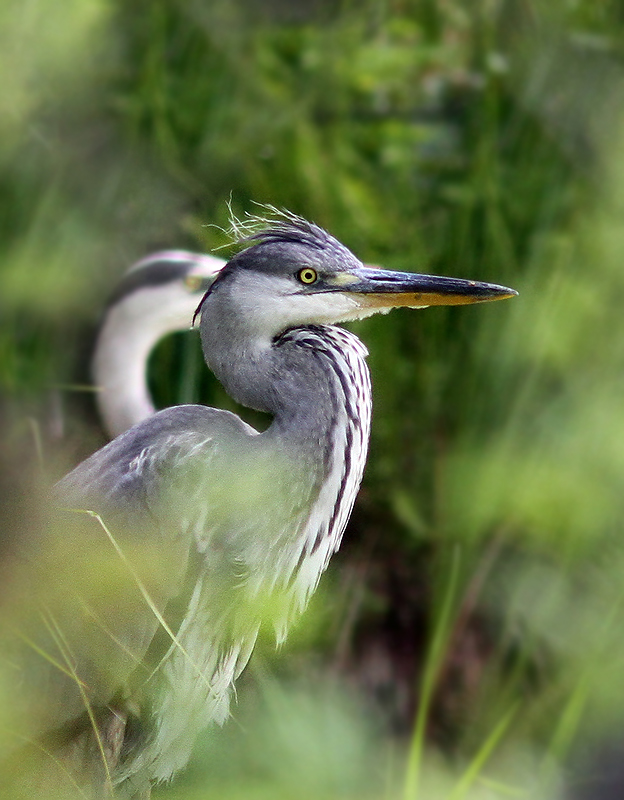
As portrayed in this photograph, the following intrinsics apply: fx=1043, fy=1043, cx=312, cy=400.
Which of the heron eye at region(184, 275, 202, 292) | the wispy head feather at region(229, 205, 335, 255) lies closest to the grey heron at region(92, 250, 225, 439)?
the heron eye at region(184, 275, 202, 292)

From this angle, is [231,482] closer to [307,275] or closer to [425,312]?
[307,275]

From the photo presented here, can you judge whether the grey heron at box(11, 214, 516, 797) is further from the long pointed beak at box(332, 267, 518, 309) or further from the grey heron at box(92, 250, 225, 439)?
the grey heron at box(92, 250, 225, 439)

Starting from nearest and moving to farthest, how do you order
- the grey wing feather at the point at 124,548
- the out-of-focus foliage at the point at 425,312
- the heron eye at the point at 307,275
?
the grey wing feather at the point at 124,548, the heron eye at the point at 307,275, the out-of-focus foliage at the point at 425,312

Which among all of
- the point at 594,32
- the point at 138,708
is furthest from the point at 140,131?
the point at 138,708

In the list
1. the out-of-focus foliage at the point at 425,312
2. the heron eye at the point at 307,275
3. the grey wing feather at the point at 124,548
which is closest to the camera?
the grey wing feather at the point at 124,548

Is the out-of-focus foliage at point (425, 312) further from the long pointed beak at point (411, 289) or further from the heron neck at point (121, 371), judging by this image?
the long pointed beak at point (411, 289)

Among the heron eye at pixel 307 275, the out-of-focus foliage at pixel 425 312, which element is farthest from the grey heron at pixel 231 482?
the out-of-focus foliage at pixel 425 312

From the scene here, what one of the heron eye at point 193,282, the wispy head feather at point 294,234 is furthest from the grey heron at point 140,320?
the wispy head feather at point 294,234

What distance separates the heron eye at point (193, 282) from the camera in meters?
1.72

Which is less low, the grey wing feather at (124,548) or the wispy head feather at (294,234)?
the wispy head feather at (294,234)

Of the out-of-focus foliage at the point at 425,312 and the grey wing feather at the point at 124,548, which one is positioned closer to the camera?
the grey wing feather at the point at 124,548

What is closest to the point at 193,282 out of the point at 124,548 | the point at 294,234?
the point at 294,234

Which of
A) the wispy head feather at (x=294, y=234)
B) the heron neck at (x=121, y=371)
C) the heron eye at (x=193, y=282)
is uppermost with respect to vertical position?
the wispy head feather at (x=294, y=234)

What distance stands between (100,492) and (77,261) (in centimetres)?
86
